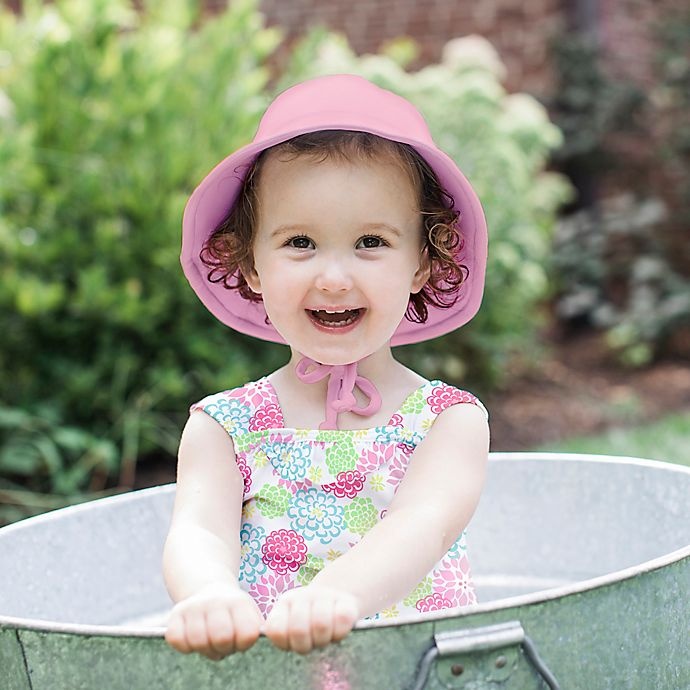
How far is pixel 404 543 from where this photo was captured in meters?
1.22

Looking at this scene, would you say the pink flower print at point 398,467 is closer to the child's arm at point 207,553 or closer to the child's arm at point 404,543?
the child's arm at point 404,543

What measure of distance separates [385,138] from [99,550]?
77 cm

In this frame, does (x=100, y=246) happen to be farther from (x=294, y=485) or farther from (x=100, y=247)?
(x=294, y=485)

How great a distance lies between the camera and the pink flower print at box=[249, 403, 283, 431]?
149 cm

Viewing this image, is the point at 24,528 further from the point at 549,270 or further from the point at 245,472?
the point at 549,270

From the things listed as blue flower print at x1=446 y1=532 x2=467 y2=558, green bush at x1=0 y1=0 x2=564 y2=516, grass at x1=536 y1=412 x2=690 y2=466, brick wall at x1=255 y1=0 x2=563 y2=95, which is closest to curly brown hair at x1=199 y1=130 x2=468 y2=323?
blue flower print at x1=446 y1=532 x2=467 y2=558

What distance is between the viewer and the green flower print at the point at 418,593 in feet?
4.77

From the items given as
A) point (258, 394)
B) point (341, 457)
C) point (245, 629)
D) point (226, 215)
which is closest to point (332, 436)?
point (341, 457)

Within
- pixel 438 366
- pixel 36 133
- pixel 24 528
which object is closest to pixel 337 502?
pixel 24 528

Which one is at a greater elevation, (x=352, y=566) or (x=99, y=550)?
(x=99, y=550)

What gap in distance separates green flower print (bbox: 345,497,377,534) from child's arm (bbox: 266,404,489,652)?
9 centimetres

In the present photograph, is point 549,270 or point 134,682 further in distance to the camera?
point 549,270

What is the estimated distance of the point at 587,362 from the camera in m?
5.96

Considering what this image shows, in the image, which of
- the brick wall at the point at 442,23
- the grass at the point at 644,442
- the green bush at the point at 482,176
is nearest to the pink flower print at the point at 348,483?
the grass at the point at 644,442
